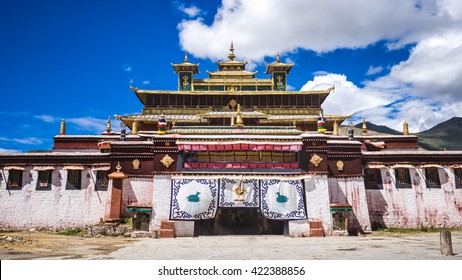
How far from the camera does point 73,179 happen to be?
22172 millimetres

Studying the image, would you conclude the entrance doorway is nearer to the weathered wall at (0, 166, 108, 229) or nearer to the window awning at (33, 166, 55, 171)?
the weathered wall at (0, 166, 108, 229)

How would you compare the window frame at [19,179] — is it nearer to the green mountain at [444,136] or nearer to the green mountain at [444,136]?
the green mountain at [444,136]

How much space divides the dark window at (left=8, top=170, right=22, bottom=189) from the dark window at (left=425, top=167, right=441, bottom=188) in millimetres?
24622

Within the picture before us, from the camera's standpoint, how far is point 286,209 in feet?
63.5

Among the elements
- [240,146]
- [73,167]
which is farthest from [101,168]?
[240,146]

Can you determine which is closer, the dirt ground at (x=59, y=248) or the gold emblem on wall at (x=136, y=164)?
the dirt ground at (x=59, y=248)

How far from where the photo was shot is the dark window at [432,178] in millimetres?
22312

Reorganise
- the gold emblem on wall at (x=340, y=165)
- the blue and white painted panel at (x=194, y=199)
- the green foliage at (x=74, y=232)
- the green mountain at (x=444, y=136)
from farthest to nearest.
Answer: the green mountain at (x=444, y=136), the gold emblem on wall at (x=340, y=165), the green foliage at (x=74, y=232), the blue and white painted panel at (x=194, y=199)

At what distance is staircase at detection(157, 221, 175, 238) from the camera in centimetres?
1883

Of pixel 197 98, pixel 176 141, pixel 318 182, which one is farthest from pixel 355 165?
pixel 197 98

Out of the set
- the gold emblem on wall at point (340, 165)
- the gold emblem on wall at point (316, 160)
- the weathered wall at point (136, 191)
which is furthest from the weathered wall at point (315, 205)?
the weathered wall at point (136, 191)

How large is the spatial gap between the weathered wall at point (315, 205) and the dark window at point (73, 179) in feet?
42.0

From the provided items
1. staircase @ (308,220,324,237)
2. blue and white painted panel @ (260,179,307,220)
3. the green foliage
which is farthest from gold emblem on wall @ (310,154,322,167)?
the green foliage

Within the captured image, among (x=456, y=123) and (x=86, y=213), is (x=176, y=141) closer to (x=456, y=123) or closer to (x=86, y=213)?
(x=86, y=213)
